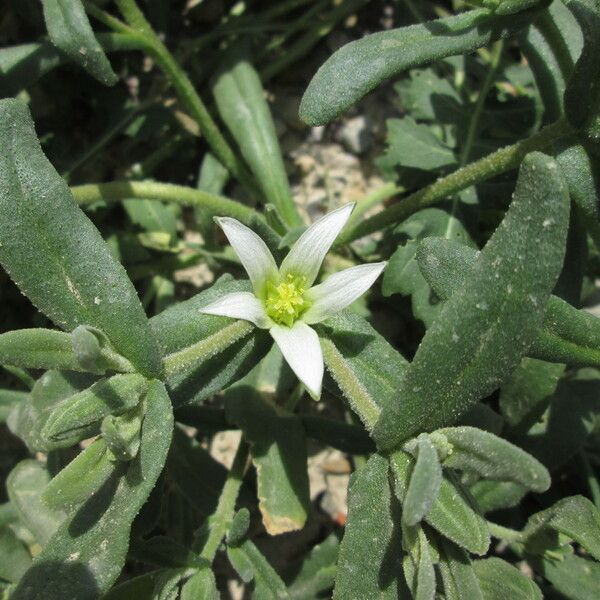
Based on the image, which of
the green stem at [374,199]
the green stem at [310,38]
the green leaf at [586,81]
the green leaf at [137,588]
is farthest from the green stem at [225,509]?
the green stem at [310,38]

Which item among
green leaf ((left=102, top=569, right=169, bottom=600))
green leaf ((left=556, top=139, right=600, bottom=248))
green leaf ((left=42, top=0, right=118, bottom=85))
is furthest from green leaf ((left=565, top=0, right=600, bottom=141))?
green leaf ((left=102, top=569, right=169, bottom=600))

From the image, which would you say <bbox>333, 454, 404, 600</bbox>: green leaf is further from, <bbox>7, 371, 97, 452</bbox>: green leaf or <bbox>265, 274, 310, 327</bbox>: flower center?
<bbox>7, 371, 97, 452</bbox>: green leaf

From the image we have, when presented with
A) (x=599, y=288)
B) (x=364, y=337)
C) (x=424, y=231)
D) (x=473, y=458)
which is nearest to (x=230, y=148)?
(x=424, y=231)

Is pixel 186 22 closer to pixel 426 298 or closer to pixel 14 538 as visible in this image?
pixel 426 298

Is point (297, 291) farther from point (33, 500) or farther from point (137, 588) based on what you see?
point (33, 500)

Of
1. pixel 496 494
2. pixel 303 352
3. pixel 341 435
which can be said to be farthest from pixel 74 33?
pixel 496 494

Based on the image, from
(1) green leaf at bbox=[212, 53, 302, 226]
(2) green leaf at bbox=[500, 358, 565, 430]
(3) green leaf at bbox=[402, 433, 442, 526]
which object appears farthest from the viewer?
(1) green leaf at bbox=[212, 53, 302, 226]
